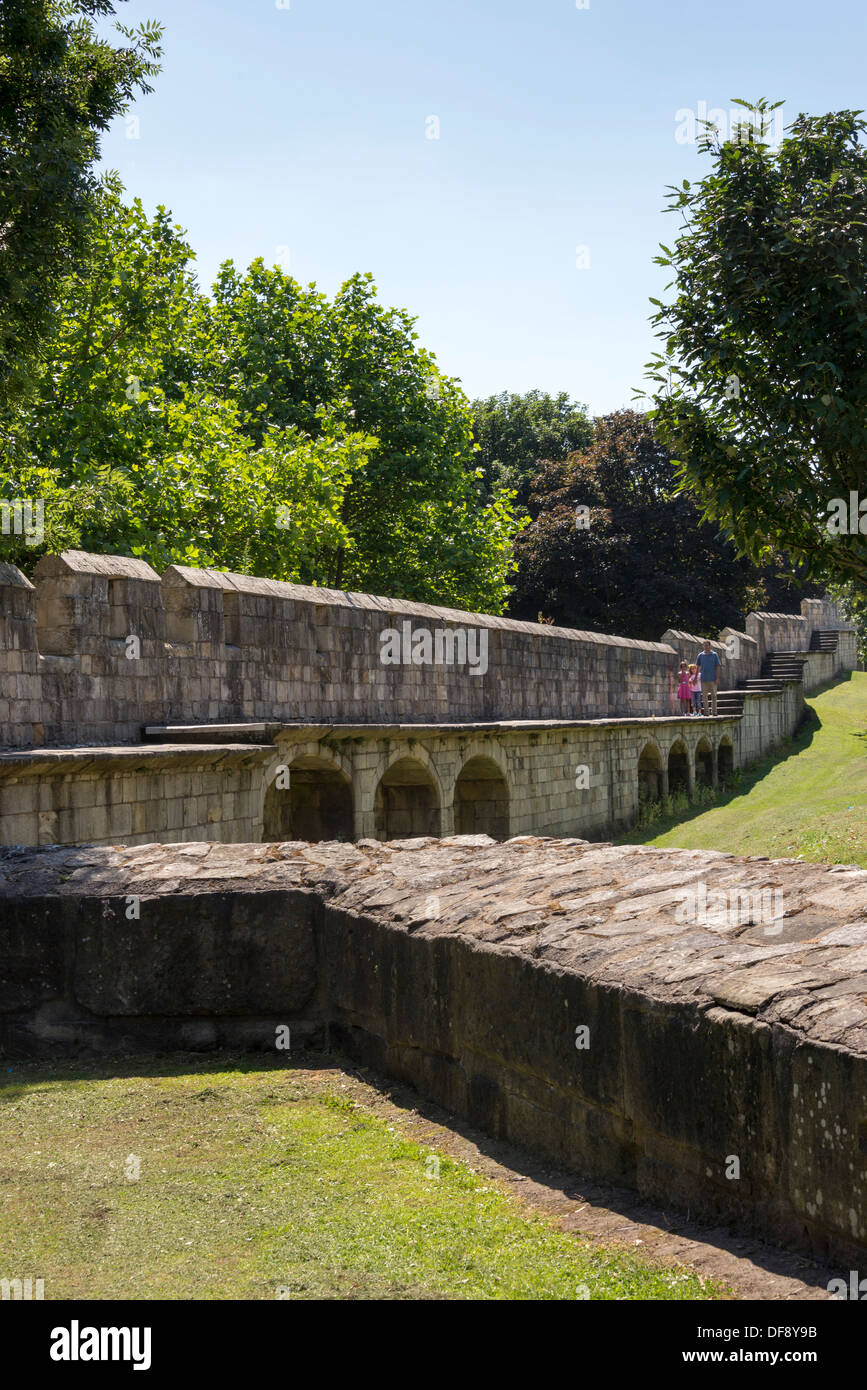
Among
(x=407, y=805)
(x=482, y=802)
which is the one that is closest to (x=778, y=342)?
(x=407, y=805)

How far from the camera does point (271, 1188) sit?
3.47m

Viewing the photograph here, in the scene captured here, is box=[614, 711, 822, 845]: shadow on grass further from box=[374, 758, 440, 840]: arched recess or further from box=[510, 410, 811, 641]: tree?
box=[510, 410, 811, 641]: tree

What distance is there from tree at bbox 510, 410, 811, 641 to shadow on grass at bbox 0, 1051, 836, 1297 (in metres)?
32.8

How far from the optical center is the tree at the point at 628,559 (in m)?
37.1

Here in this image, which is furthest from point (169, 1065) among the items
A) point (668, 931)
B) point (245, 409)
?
point (245, 409)

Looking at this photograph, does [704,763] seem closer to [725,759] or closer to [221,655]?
[725,759]

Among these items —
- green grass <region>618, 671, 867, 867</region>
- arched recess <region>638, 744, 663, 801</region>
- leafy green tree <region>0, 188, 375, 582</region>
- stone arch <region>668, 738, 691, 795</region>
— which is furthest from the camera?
stone arch <region>668, 738, 691, 795</region>

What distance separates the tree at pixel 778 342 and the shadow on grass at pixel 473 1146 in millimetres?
7337

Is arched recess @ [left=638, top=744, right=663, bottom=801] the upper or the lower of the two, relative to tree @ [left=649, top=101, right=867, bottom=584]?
lower

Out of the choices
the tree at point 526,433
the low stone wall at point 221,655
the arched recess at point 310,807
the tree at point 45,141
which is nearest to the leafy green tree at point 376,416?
the low stone wall at point 221,655

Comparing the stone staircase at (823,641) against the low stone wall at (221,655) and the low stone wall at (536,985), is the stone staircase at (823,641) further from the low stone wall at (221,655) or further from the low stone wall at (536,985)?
the low stone wall at (536,985)

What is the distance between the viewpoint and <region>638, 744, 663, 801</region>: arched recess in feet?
85.7

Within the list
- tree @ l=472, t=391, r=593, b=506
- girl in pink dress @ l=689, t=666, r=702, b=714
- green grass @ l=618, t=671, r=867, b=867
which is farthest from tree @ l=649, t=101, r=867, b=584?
tree @ l=472, t=391, r=593, b=506
